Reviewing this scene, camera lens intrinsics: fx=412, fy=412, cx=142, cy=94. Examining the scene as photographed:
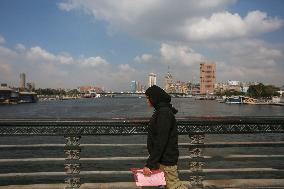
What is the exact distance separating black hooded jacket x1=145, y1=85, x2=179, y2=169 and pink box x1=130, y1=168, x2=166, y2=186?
0.29 feet

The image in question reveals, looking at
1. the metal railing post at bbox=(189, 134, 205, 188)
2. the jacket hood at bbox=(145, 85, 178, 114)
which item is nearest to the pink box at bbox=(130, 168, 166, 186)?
the jacket hood at bbox=(145, 85, 178, 114)

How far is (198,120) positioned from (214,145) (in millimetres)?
508

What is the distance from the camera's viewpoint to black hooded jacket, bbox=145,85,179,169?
505 centimetres

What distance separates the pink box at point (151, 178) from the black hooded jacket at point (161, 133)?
0.09 m

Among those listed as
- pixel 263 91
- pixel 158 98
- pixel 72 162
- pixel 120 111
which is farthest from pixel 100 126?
pixel 263 91

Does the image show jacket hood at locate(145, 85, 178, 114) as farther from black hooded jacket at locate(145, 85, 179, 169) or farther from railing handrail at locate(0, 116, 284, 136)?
railing handrail at locate(0, 116, 284, 136)

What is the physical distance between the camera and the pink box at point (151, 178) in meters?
5.05

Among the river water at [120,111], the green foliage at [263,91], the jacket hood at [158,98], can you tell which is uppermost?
the green foliage at [263,91]

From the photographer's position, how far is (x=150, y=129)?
5.26 meters

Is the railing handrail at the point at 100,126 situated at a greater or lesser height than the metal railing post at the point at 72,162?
greater

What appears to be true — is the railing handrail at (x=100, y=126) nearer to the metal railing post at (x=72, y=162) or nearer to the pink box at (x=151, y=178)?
the metal railing post at (x=72, y=162)

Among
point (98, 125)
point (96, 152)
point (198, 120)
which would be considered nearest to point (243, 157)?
point (198, 120)

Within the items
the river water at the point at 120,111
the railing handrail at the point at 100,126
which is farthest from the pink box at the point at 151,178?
the river water at the point at 120,111

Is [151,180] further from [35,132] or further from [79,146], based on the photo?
[35,132]
